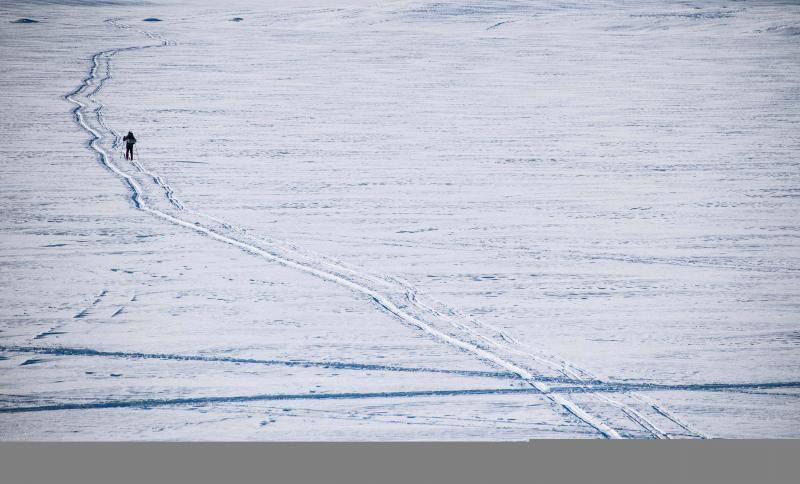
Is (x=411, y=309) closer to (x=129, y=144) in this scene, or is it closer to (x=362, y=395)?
(x=362, y=395)

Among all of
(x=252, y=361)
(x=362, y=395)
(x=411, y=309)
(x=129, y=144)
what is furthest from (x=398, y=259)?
(x=129, y=144)

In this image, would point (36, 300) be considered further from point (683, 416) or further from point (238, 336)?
point (683, 416)

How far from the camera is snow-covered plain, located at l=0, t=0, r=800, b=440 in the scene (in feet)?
18.2

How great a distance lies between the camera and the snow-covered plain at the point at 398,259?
556cm

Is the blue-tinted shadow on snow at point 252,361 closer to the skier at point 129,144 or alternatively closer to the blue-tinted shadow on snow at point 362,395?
the blue-tinted shadow on snow at point 362,395

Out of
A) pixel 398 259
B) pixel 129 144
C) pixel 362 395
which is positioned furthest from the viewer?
pixel 129 144

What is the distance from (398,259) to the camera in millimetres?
8234

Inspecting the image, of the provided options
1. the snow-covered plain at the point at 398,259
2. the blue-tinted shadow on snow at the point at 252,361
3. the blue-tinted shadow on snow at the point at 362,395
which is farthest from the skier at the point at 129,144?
the blue-tinted shadow on snow at the point at 362,395

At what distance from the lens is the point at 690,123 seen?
14750 millimetres

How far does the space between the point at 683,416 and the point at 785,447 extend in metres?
0.51

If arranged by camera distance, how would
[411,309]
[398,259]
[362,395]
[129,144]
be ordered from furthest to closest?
[129,144], [398,259], [411,309], [362,395]

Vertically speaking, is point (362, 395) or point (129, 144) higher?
point (129, 144)

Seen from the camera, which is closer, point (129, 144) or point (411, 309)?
point (411, 309)

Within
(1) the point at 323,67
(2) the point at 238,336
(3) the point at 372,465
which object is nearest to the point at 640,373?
(3) the point at 372,465
